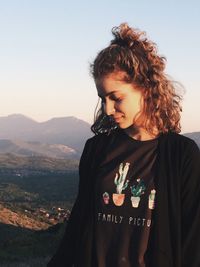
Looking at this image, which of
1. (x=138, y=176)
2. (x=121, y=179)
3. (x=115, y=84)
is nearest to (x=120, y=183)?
(x=121, y=179)

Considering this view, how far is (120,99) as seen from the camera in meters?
3.80

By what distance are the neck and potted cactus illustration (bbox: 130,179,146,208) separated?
1.08 feet

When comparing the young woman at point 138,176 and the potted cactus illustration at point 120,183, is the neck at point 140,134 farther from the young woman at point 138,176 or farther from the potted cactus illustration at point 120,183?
the potted cactus illustration at point 120,183

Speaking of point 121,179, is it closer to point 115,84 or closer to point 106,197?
point 106,197

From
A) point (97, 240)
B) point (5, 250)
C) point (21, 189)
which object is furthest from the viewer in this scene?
point (21, 189)

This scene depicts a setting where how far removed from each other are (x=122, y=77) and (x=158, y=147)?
0.53 meters

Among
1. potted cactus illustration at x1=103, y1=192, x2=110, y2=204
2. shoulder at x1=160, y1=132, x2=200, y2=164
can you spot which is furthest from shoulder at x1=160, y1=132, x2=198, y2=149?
potted cactus illustration at x1=103, y1=192, x2=110, y2=204

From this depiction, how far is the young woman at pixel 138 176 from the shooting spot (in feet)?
11.8

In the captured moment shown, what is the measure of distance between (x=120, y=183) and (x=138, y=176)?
13 centimetres

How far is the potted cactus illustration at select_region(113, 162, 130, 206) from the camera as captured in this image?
3.74 metres

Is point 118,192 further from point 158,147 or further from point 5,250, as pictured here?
point 5,250

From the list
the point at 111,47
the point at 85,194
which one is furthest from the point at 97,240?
the point at 111,47

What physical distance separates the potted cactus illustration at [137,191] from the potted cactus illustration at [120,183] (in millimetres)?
62

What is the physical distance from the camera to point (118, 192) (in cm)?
374
